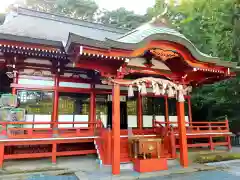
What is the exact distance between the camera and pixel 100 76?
6738mm

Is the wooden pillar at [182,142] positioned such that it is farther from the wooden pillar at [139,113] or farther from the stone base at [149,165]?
the wooden pillar at [139,113]

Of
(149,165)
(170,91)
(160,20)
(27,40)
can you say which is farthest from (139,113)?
(27,40)

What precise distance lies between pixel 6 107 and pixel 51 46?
2693 millimetres

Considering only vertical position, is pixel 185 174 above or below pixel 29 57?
below

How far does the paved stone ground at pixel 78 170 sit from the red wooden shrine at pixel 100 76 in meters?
0.30

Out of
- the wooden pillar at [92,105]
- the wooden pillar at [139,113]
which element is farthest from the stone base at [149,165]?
the wooden pillar at [139,113]

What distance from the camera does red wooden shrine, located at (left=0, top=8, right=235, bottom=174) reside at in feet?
19.3

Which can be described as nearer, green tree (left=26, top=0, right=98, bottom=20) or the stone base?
the stone base

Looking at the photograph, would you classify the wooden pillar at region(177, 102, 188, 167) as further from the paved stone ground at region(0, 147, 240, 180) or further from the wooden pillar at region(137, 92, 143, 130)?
the wooden pillar at region(137, 92, 143, 130)

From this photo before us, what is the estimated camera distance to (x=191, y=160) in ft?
24.8

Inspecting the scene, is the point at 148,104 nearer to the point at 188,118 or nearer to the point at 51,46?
the point at 188,118

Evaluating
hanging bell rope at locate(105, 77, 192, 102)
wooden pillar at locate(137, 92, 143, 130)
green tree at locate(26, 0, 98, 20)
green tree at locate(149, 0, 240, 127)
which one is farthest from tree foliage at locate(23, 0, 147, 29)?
hanging bell rope at locate(105, 77, 192, 102)

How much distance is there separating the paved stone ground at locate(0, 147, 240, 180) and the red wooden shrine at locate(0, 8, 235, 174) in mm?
300

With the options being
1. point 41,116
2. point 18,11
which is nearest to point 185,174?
point 41,116
